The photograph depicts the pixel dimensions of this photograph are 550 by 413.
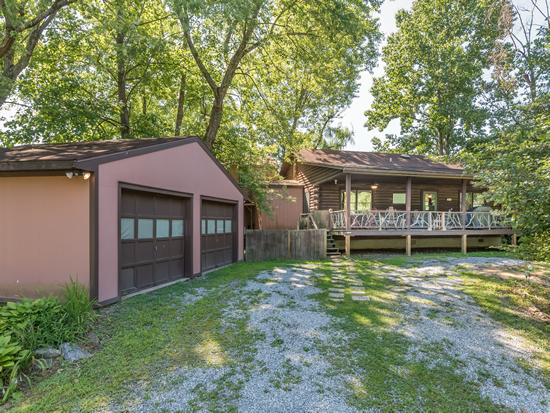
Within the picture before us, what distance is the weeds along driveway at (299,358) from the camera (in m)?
3.19

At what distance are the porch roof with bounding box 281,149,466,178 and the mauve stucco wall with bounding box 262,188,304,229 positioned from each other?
240cm

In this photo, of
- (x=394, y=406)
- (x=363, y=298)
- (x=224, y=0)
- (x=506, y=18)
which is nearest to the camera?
(x=394, y=406)

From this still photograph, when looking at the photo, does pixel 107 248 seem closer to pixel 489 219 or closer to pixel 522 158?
pixel 522 158

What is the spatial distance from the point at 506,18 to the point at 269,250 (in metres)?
19.8

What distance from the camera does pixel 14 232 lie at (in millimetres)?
5625

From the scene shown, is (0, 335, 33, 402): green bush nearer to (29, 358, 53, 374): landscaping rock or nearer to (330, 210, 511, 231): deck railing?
(29, 358, 53, 374): landscaping rock

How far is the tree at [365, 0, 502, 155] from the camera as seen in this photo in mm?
21703

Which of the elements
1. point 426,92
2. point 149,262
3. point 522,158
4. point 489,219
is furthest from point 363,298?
point 426,92

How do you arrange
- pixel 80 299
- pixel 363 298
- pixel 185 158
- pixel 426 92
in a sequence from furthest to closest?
pixel 426 92 → pixel 185 158 → pixel 363 298 → pixel 80 299

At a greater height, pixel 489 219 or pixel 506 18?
pixel 506 18

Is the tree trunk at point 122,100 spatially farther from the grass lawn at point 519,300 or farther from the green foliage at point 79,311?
the grass lawn at point 519,300

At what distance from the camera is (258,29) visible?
13.5m

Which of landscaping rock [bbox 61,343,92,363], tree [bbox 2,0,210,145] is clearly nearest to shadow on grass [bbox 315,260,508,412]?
landscaping rock [bbox 61,343,92,363]

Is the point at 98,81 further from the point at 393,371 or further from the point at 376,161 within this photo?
the point at 393,371
